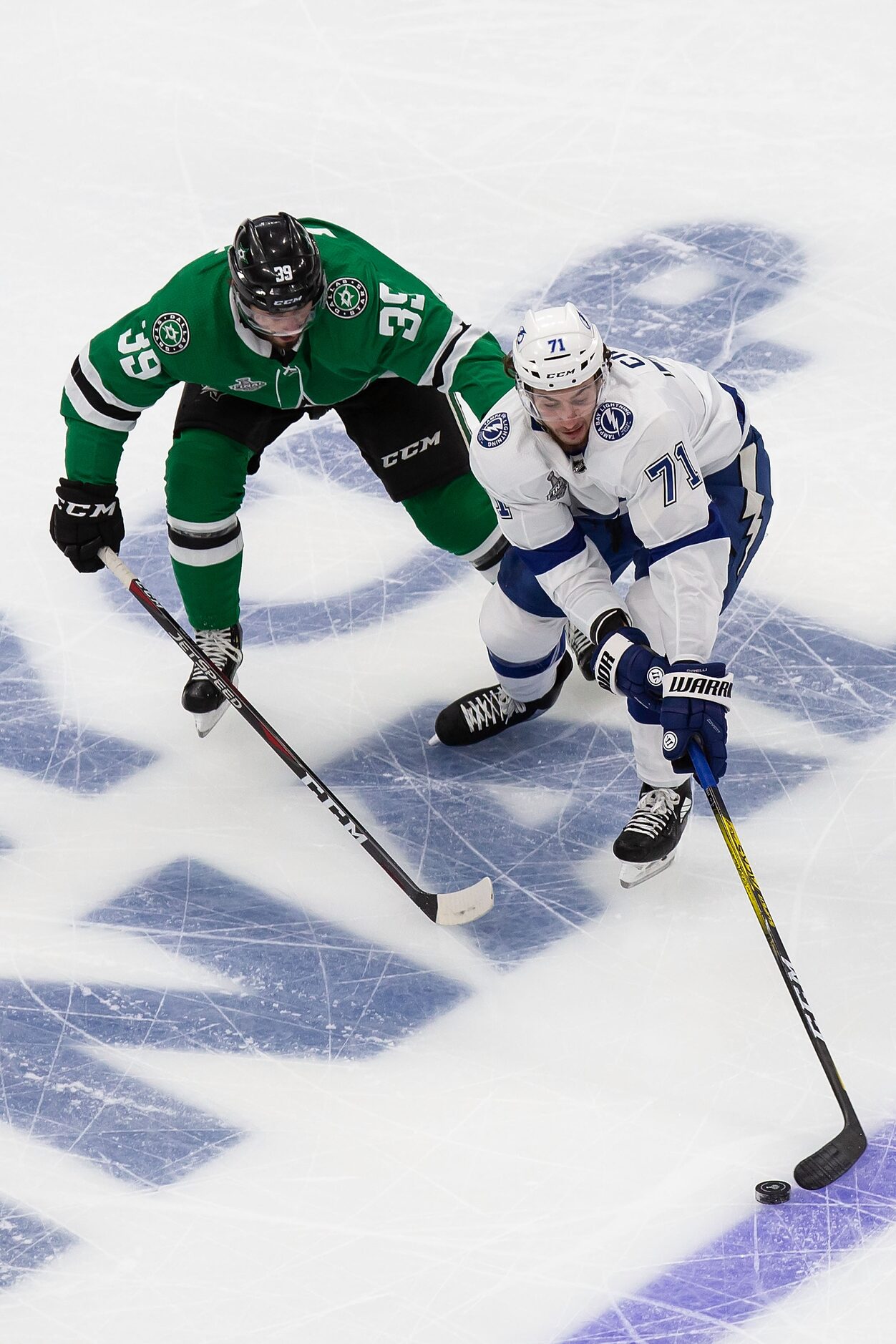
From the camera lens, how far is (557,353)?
120 inches

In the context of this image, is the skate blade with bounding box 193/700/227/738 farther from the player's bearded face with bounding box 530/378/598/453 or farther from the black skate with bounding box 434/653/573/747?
the player's bearded face with bounding box 530/378/598/453

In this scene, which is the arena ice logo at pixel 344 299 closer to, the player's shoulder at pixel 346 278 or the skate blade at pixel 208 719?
the player's shoulder at pixel 346 278

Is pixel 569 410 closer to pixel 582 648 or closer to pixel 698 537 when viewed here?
pixel 698 537

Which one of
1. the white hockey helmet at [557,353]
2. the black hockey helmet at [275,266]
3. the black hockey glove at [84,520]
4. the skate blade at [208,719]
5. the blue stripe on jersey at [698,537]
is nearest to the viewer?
the white hockey helmet at [557,353]

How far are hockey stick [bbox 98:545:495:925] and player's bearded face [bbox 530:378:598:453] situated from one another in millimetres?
942

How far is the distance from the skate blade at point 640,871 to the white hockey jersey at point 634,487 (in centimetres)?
49

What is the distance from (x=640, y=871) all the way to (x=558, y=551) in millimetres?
694

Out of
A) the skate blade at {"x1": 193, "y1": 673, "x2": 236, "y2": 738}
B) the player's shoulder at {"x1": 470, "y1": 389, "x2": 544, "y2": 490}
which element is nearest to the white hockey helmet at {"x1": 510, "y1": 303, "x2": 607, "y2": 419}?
the player's shoulder at {"x1": 470, "y1": 389, "x2": 544, "y2": 490}

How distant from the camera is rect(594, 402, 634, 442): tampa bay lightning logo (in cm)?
314

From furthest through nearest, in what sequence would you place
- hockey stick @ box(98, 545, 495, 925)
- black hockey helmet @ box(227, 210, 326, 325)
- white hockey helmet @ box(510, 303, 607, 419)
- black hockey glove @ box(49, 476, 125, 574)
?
1. black hockey glove @ box(49, 476, 125, 574)
2. hockey stick @ box(98, 545, 495, 925)
3. black hockey helmet @ box(227, 210, 326, 325)
4. white hockey helmet @ box(510, 303, 607, 419)

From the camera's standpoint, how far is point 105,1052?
10.7 ft

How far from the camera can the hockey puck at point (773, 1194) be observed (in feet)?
9.32

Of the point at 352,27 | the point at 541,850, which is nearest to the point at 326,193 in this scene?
the point at 352,27

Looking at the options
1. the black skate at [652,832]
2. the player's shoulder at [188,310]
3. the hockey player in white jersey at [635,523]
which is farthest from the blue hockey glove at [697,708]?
the player's shoulder at [188,310]
